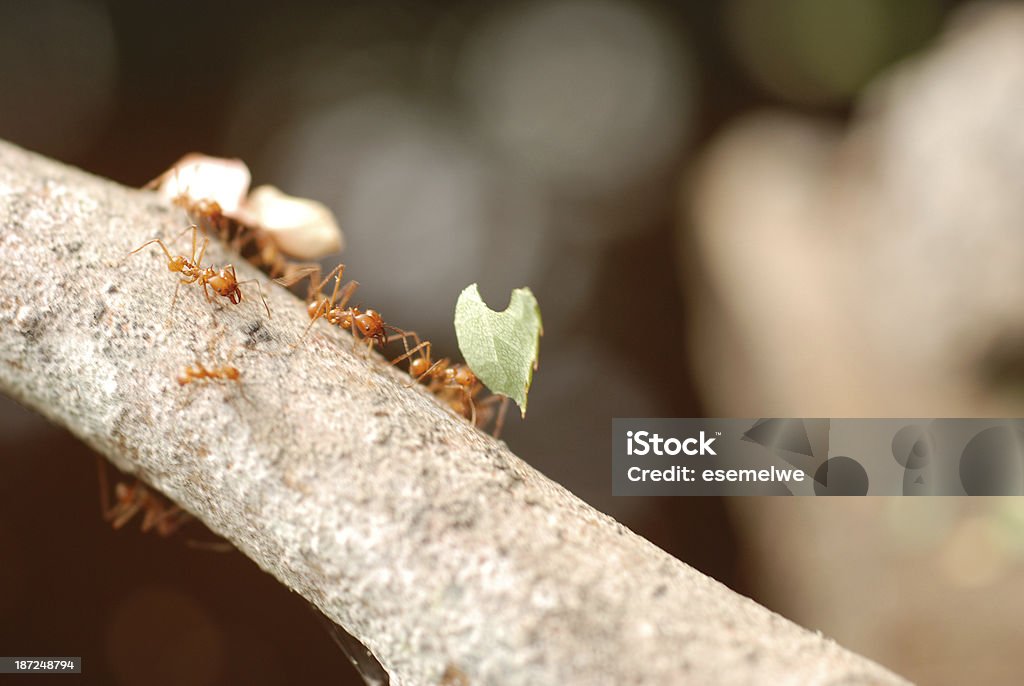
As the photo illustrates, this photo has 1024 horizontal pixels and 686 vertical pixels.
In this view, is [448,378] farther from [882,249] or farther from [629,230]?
[629,230]

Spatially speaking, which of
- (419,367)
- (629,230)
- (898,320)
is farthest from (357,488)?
(629,230)

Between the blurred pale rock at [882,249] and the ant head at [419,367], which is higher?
the blurred pale rock at [882,249]

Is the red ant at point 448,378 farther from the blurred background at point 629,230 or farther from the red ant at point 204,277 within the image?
the blurred background at point 629,230

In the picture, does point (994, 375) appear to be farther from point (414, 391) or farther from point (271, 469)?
point (271, 469)

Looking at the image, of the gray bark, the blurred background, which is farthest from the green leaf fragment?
the blurred background

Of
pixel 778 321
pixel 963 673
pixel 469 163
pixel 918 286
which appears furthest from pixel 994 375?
pixel 469 163

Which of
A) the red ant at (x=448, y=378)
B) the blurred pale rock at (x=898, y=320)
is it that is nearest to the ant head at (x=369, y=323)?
the red ant at (x=448, y=378)
